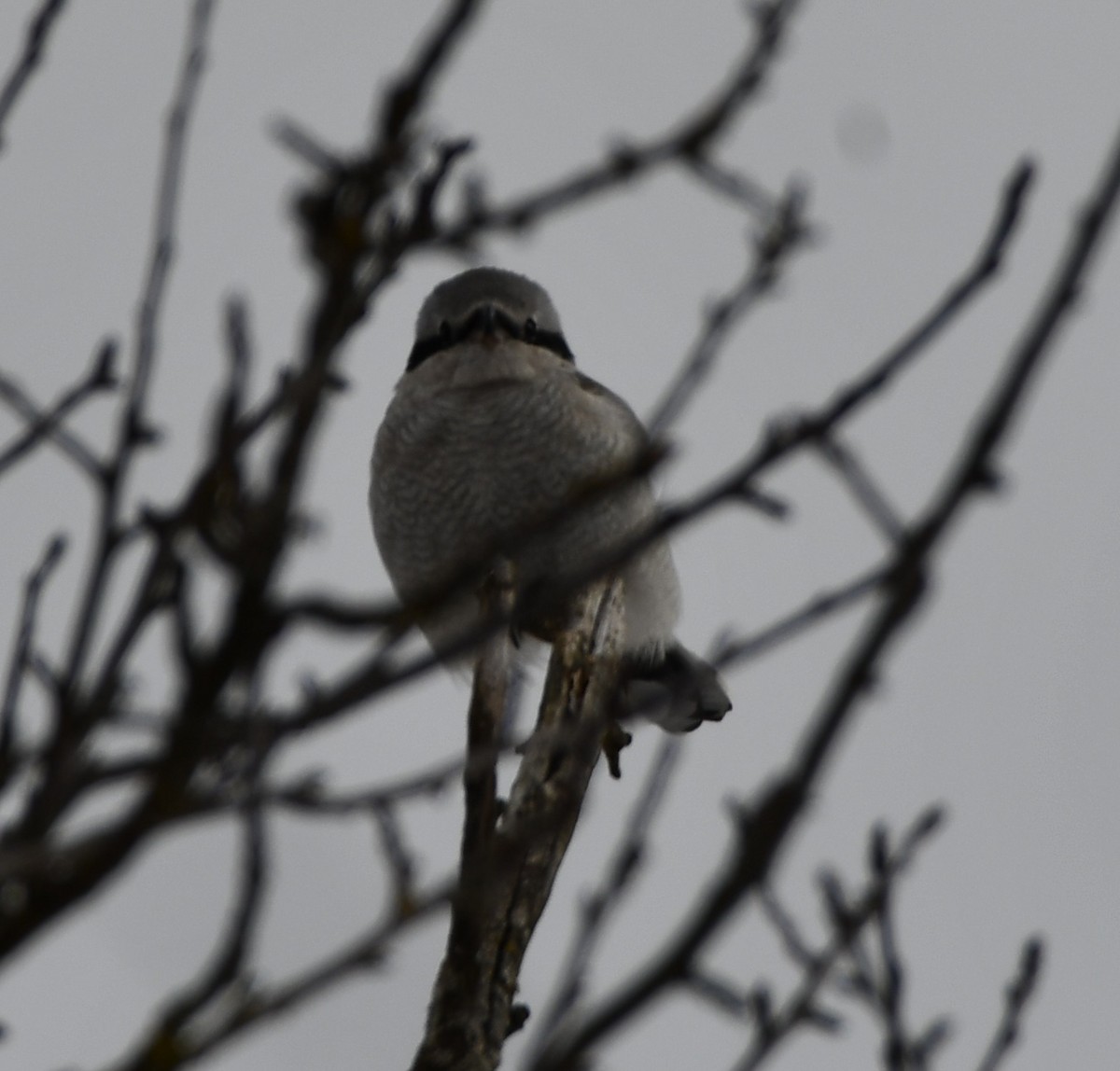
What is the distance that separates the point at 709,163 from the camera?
175 centimetres

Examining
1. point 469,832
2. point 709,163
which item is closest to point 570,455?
point 469,832

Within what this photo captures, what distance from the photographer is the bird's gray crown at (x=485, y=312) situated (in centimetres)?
686

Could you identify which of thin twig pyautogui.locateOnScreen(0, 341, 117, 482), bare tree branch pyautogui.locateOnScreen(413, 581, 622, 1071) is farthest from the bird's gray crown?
thin twig pyautogui.locateOnScreen(0, 341, 117, 482)

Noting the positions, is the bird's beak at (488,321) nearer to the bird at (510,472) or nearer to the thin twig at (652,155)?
the bird at (510,472)

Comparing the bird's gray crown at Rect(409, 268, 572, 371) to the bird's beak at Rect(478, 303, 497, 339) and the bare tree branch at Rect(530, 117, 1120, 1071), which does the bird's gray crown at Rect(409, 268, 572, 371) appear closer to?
the bird's beak at Rect(478, 303, 497, 339)

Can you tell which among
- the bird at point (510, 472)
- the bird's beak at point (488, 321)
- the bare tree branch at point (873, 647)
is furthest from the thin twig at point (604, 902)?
the bird's beak at point (488, 321)

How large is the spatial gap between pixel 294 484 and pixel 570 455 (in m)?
4.93

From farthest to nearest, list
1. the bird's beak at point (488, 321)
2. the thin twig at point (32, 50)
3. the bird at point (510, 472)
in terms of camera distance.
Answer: the bird's beak at point (488, 321)
the bird at point (510, 472)
the thin twig at point (32, 50)

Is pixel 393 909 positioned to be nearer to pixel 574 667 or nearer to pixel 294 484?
pixel 294 484

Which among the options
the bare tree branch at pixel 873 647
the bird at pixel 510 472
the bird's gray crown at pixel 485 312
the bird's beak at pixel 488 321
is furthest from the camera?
the bird's gray crown at pixel 485 312

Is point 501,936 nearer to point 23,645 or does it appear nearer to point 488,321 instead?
point 23,645

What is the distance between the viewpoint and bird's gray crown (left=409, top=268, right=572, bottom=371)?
270 inches

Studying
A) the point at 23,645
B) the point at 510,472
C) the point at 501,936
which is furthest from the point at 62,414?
the point at 510,472

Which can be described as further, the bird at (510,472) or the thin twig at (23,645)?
the bird at (510,472)
